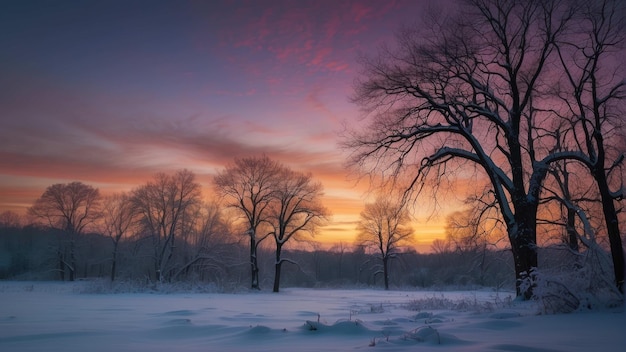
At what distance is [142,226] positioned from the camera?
37.6m

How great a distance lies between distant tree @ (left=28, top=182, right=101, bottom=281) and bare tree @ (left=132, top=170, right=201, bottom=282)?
51.1 ft

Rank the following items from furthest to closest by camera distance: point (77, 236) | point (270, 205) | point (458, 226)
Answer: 1. point (77, 236)
2. point (270, 205)
3. point (458, 226)

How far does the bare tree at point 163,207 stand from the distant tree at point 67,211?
51.1 ft

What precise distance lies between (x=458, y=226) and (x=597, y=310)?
6.99 meters

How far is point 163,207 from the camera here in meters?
37.1

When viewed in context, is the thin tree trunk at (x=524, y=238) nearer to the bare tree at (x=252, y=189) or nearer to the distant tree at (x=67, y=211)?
the bare tree at (x=252, y=189)

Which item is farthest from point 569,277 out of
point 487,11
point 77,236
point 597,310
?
point 77,236

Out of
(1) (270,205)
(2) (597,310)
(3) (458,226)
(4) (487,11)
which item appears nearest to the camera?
(2) (597,310)

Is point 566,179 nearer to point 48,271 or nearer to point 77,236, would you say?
point 77,236

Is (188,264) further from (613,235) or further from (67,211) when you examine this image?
(613,235)

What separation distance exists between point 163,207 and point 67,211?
807 inches

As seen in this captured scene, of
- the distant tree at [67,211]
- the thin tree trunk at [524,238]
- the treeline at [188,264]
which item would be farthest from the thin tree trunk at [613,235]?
the distant tree at [67,211]

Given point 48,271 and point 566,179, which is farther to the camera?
point 48,271

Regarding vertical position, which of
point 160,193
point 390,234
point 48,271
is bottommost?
point 48,271
